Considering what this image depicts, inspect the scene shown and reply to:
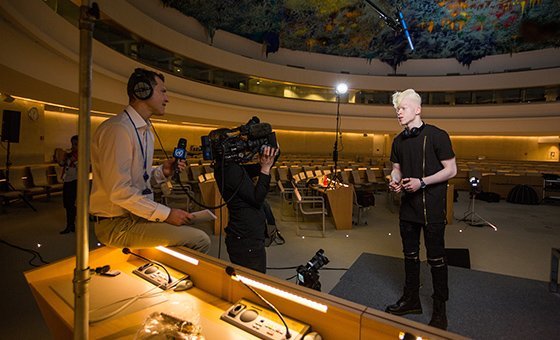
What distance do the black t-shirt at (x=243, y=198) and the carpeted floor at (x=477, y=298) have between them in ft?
5.12

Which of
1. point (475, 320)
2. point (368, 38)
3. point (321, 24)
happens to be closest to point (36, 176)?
point (475, 320)

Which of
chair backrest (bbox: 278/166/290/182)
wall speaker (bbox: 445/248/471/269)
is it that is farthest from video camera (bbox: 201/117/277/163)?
chair backrest (bbox: 278/166/290/182)

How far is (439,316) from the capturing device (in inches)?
92.2

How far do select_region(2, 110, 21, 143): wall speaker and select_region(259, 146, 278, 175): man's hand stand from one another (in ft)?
21.0

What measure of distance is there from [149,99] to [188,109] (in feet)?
36.2

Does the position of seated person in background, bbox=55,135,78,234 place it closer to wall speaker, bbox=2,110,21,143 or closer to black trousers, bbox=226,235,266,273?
wall speaker, bbox=2,110,21,143

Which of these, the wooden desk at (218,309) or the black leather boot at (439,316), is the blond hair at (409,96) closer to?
the black leather boot at (439,316)

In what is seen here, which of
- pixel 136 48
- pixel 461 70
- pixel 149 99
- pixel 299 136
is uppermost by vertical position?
pixel 461 70

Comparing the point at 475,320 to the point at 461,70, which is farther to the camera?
the point at 461,70

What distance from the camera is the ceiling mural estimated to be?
14.1m

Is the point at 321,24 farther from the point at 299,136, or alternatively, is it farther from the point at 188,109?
the point at 188,109

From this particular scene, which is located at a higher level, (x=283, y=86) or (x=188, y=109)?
(x=283, y=86)

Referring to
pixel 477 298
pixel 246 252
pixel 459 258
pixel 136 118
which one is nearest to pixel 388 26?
pixel 459 258

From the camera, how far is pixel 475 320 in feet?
8.51
